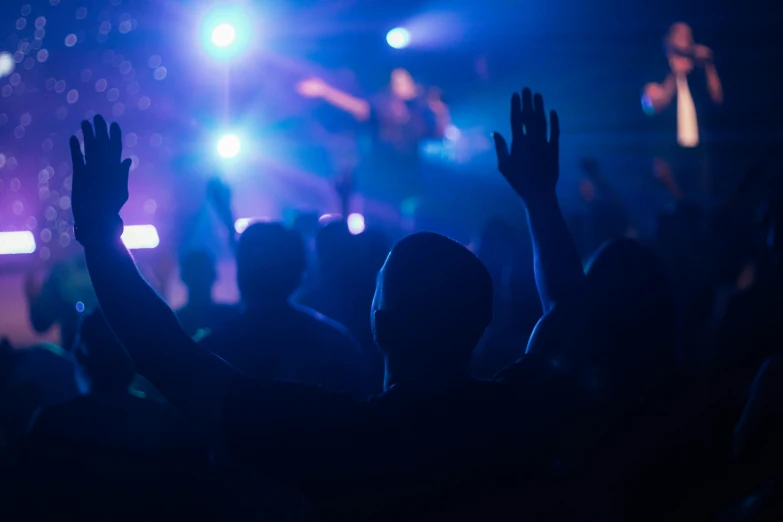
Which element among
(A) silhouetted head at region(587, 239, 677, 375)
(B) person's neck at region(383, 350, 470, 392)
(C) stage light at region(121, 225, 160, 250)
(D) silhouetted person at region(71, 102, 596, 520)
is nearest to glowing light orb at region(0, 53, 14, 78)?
(C) stage light at region(121, 225, 160, 250)

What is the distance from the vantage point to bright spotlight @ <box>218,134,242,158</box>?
34.9 ft

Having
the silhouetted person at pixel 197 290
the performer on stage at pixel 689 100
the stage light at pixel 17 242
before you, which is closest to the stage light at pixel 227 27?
the stage light at pixel 17 242

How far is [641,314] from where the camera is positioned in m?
1.86

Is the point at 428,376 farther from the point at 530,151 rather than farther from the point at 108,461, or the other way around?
the point at 108,461

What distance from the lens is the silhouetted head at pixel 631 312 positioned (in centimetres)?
180

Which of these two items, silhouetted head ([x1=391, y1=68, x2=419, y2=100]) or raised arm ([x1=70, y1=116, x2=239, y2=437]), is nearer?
raised arm ([x1=70, y1=116, x2=239, y2=437])

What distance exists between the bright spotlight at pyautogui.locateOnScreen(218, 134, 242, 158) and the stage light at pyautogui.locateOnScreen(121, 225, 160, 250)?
178 cm

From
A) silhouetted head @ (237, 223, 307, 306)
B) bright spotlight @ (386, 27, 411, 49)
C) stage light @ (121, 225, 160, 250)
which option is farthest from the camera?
stage light @ (121, 225, 160, 250)

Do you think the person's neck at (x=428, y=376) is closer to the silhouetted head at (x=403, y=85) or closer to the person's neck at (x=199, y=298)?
the person's neck at (x=199, y=298)

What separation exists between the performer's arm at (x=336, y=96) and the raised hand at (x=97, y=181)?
29.9 feet

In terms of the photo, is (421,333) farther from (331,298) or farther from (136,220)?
(136,220)

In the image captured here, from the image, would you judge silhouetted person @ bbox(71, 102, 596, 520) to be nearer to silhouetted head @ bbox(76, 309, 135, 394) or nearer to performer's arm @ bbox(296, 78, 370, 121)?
silhouetted head @ bbox(76, 309, 135, 394)

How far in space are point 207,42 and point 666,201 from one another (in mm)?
6305

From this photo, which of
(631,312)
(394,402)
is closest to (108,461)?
(394,402)
